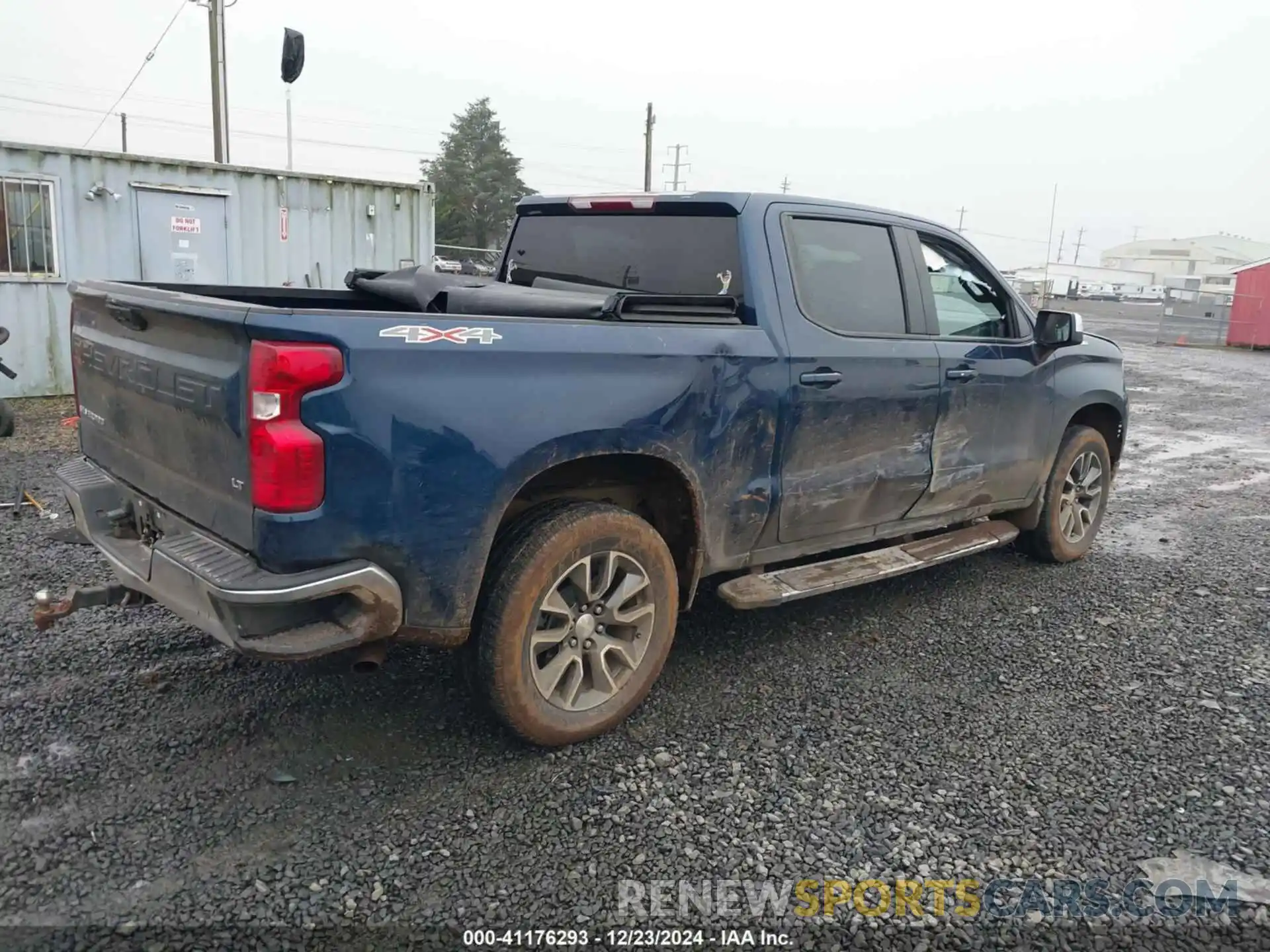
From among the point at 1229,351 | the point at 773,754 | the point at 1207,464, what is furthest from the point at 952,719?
the point at 1229,351

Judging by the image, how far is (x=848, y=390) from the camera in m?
4.04

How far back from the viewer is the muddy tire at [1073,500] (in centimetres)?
556

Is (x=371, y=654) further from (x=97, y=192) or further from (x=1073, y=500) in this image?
(x=97, y=192)

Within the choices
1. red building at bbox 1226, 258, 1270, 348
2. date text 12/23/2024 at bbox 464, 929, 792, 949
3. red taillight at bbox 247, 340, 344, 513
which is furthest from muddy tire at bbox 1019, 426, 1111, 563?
red building at bbox 1226, 258, 1270, 348

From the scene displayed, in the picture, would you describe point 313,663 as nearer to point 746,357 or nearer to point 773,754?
point 773,754

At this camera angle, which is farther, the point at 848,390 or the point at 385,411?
the point at 848,390

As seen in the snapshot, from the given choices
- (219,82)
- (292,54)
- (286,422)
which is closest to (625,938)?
(286,422)

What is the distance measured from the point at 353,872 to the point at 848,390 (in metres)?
2.60

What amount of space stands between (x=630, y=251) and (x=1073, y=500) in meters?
3.22

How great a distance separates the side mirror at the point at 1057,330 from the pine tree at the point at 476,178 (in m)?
57.1

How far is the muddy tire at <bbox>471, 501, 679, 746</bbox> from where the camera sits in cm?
315

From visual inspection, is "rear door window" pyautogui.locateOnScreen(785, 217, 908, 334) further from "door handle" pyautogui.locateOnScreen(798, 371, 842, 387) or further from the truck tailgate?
the truck tailgate

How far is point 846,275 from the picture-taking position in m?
4.25

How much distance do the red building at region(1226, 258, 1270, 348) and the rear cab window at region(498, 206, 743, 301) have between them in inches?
1113
